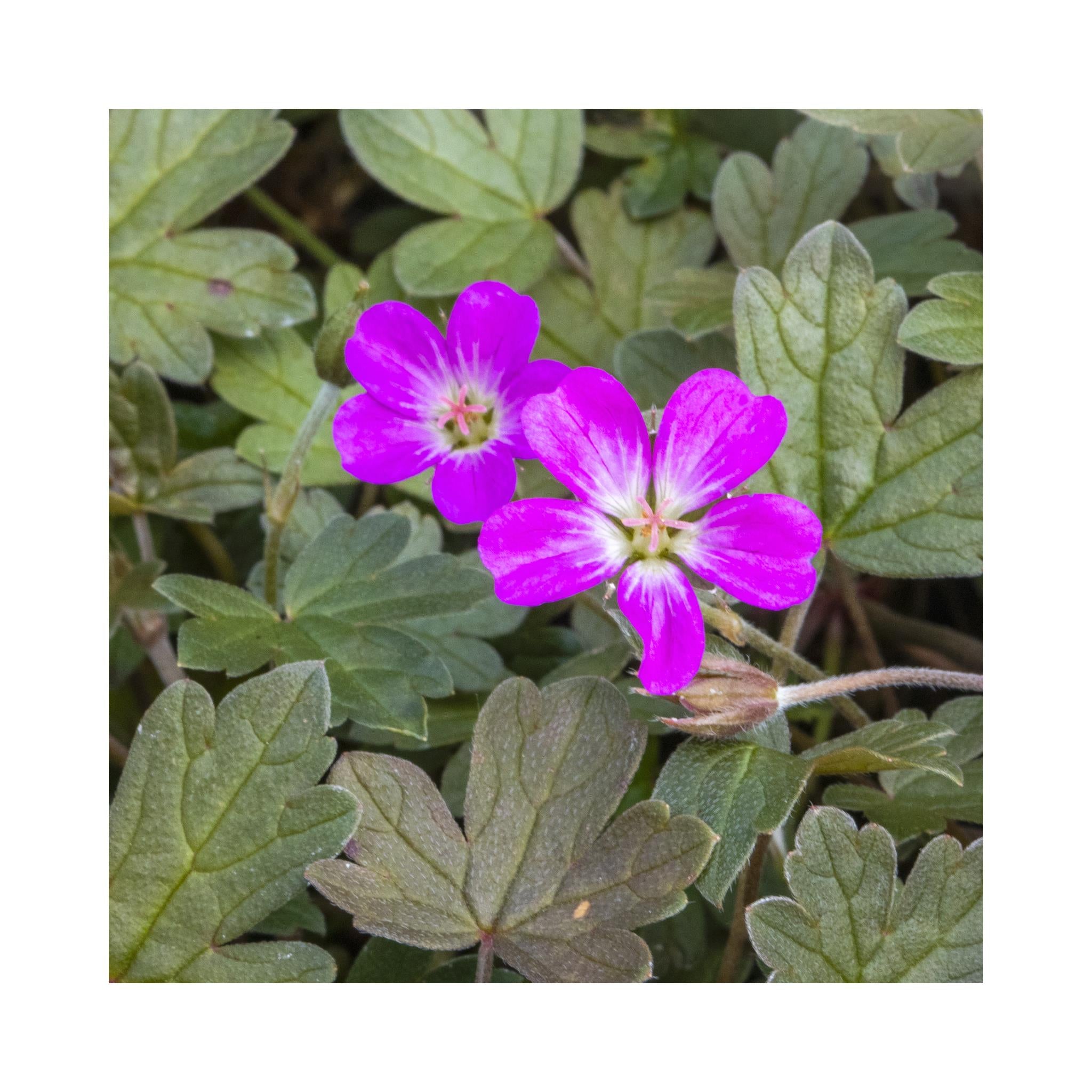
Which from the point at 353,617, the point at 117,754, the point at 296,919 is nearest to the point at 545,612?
the point at 353,617

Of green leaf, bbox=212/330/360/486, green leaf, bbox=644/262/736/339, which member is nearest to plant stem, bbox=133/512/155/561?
green leaf, bbox=212/330/360/486

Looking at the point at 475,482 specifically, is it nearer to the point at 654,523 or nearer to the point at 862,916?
the point at 654,523

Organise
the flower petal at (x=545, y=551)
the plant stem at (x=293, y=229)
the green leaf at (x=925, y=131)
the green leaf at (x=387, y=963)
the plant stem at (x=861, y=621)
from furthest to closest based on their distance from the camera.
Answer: the plant stem at (x=293, y=229)
the plant stem at (x=861, y=621)
the green leaf at (x=925, y=131)
the green leaf at (x=387, y=963)
the flower petal at (x=545, y=551)

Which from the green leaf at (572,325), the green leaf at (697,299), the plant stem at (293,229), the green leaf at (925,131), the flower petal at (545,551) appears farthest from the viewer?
the plant stem at (293,229)

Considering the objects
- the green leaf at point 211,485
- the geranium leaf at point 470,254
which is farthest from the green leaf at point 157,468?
the geranium leaf at point 470,254

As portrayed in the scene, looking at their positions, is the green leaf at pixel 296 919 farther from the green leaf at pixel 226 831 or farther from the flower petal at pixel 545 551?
the flower petal at pixel 545 551
